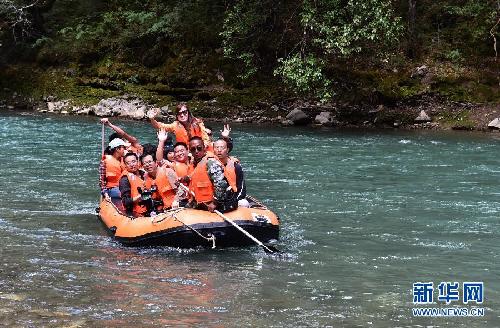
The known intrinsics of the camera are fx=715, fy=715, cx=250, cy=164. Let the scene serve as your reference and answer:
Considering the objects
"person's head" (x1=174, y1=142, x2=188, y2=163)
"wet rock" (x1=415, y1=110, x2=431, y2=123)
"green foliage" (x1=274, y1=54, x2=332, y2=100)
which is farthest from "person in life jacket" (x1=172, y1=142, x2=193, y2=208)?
"wet rock" (x1=415, y1=110, x2=431, y2=123)

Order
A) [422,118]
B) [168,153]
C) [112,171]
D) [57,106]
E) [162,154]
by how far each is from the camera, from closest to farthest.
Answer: [162,154] < [168,153] < [112,171] < [422,118] < [57,106]

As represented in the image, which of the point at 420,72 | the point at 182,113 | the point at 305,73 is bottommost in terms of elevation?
the point at 182,113

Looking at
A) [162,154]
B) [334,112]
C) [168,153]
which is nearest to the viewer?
[162,154]

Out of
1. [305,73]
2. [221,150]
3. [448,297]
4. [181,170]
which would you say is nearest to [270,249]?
[221,150]

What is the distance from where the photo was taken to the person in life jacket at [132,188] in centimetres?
925

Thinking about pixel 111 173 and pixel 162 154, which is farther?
pixel 111 173

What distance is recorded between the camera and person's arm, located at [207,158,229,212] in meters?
8.56

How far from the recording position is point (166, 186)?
925cm

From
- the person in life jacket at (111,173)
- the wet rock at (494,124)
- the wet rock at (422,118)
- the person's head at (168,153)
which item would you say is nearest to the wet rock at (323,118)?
the wet rock at (422,118)

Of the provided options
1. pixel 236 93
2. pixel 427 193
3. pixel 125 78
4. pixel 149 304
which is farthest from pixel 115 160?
pixel 125 78

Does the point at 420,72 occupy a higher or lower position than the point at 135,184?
higher

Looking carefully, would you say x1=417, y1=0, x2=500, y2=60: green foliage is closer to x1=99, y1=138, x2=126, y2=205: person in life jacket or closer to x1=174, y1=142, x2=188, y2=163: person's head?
x1=99, y1=138, x2=126, y2=205: person in life jacket

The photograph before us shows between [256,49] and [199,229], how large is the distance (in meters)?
15.1

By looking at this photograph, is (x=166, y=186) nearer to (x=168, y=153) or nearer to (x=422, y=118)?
(x=168, y=153)
